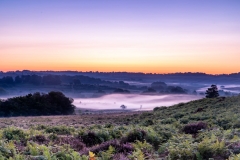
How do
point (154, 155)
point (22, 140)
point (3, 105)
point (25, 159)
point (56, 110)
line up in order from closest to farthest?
point (25, 159)
point (154, 155)
point (22, 140)
point (3, 105)
point (56, 110)

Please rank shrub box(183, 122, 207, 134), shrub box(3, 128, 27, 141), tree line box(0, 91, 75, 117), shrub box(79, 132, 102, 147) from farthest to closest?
1. tree line box(0, 91, 75, 117)
2. shrub box(183, 122, 207, 134)
3. shrub box(79, 132, 102, 147)
4. shrub box(3, 128, 27, 141)

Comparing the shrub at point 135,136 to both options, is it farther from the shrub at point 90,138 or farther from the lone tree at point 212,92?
the lone tree at point 212,92

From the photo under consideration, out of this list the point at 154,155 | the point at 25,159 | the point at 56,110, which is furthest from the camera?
the point at 56,110

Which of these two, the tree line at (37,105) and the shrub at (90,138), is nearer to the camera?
the shrub at (90,138)

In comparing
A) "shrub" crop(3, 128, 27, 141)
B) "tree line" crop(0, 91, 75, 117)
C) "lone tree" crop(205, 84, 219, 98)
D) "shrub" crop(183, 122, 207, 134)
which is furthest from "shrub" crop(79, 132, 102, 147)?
"lone tree" crop(205, 84, 219, 98)

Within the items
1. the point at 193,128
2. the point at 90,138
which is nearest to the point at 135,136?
the point at 90,138

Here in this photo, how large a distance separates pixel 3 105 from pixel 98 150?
58.3 m

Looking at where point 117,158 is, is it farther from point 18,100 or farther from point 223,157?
point 18,100

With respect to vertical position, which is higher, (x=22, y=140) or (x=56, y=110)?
(x=22, y=140)

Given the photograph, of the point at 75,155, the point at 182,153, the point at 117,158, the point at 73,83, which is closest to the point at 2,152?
the point at 75,155

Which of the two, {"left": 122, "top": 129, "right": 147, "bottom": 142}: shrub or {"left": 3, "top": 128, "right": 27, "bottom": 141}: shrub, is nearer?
{"left": 3, "top": 128, "right": 27, "bottom": 141}: shrub

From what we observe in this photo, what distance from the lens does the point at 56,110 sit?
6700 cm

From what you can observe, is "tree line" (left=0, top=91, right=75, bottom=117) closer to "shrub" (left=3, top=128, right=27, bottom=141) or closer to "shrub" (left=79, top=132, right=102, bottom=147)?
"shrub" (left=3, top=128, right=27, bottom=141)

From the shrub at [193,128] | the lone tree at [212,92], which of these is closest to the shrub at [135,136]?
the shrub at [193,128]
